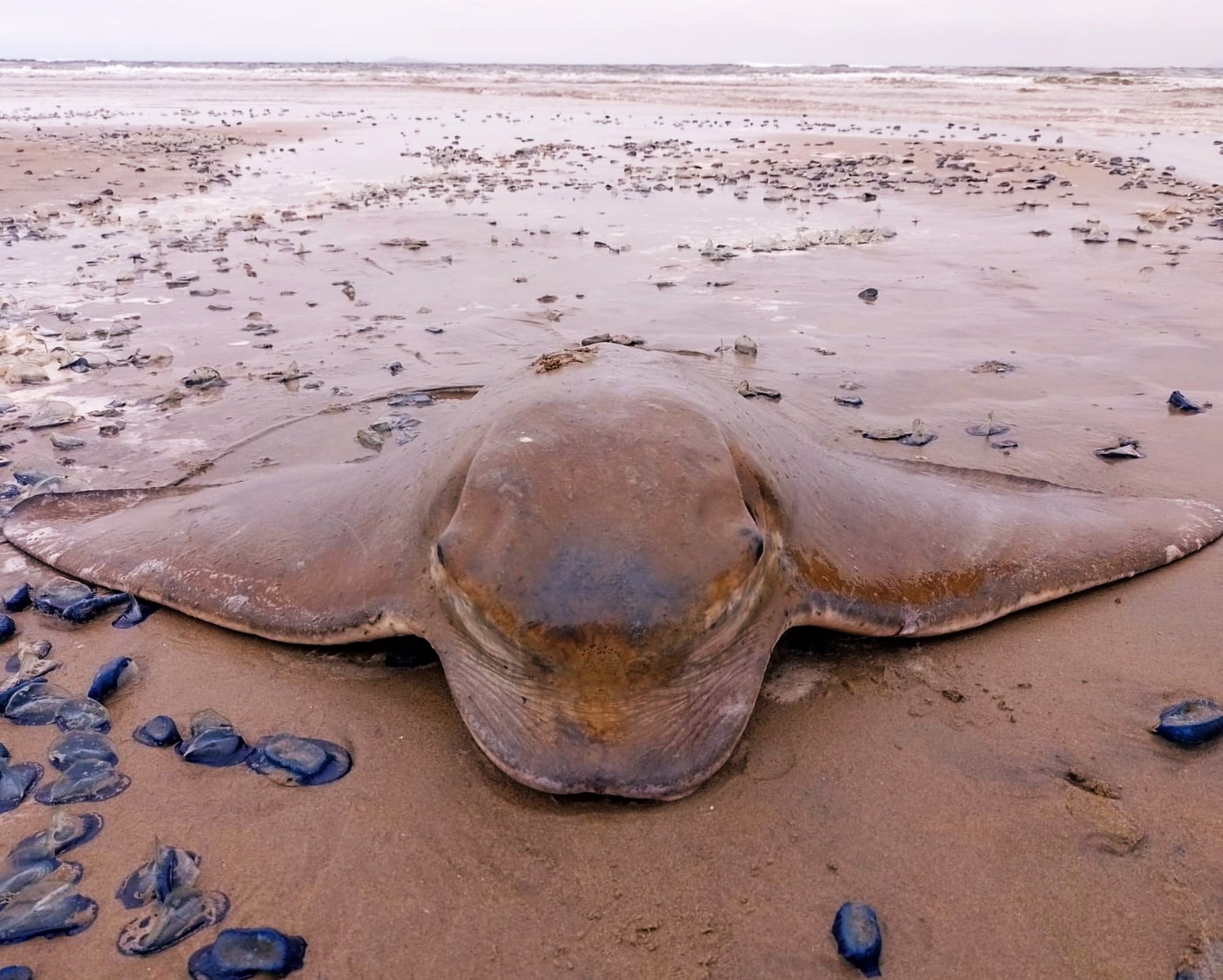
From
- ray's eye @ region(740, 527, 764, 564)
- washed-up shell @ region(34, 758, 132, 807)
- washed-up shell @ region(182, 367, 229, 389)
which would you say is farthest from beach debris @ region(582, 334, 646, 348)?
washed-up shell @ region(34, 758, 132, 807)

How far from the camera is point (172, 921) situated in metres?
2.41

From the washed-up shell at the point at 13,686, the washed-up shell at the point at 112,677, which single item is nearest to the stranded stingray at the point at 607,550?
the washed-up shell at the point at 112,677

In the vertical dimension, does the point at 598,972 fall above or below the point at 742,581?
below

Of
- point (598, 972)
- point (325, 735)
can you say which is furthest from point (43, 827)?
point (598, 972)

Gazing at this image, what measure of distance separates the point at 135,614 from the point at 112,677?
0.48m

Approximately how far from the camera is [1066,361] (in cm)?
710

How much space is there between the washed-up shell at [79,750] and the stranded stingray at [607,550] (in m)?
0.66

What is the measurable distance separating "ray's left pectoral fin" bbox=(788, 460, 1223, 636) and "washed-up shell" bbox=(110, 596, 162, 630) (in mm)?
2883

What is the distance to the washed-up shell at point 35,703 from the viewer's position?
3234mm

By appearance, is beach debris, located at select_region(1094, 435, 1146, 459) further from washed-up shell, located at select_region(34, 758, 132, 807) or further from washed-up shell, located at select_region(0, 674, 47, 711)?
washed-up shell, located at select_region(0, 674, 47, 711)

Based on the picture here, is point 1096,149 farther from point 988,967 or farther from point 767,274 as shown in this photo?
point 988,967

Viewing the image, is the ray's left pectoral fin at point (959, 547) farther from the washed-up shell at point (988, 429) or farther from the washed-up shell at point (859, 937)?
the washed-up shell at point (988, 429)

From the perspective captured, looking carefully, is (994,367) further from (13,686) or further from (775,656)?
(13,686)

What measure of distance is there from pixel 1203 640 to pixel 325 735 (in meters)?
3.64
